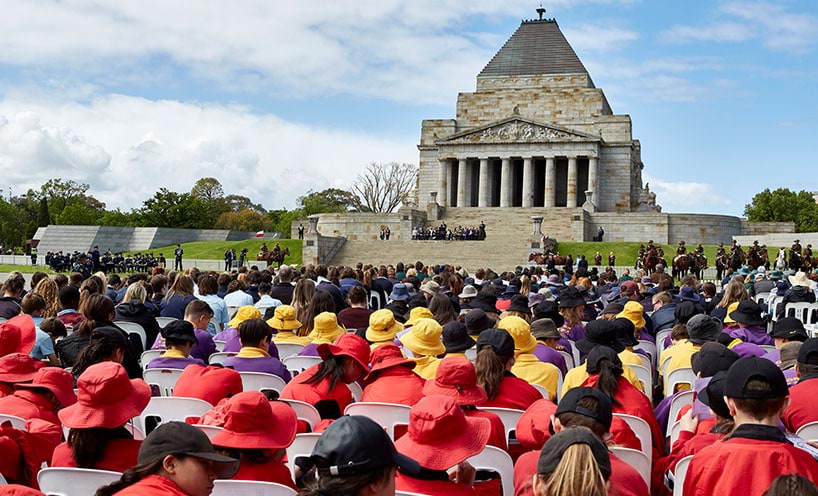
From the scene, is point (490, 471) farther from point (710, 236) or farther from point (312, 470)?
point (710, 236)

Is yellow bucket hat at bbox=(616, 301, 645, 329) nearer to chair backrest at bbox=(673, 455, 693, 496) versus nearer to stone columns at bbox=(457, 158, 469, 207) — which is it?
chair backrest at bbox=(673, 455, 693, 496)

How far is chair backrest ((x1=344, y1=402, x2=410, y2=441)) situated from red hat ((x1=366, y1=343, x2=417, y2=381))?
652mm

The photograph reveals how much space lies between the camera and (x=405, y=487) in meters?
4.48

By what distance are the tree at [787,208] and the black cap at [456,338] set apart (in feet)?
359

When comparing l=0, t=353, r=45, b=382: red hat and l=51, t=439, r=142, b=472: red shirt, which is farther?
l=0, t=353, r=45, b=382: red hat

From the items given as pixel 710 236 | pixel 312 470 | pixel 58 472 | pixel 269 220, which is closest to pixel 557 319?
pixel 312 470

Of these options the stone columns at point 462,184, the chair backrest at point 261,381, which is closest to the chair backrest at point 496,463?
the chair backrest at point 261,381

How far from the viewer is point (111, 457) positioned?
513 cm

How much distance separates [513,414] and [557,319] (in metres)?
5.18

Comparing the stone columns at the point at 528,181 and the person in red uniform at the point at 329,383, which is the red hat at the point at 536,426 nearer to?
the person in red uniform at the point at 329,383

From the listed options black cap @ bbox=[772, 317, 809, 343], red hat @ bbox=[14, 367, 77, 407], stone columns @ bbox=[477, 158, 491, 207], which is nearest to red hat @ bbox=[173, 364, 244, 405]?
red hat @ bbox=[14, 367, 77, 407]

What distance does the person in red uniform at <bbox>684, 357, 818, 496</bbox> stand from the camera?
14.8 ft

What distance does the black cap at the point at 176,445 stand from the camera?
12.8 ft

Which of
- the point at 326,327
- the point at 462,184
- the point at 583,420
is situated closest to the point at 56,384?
the point at 326,327
